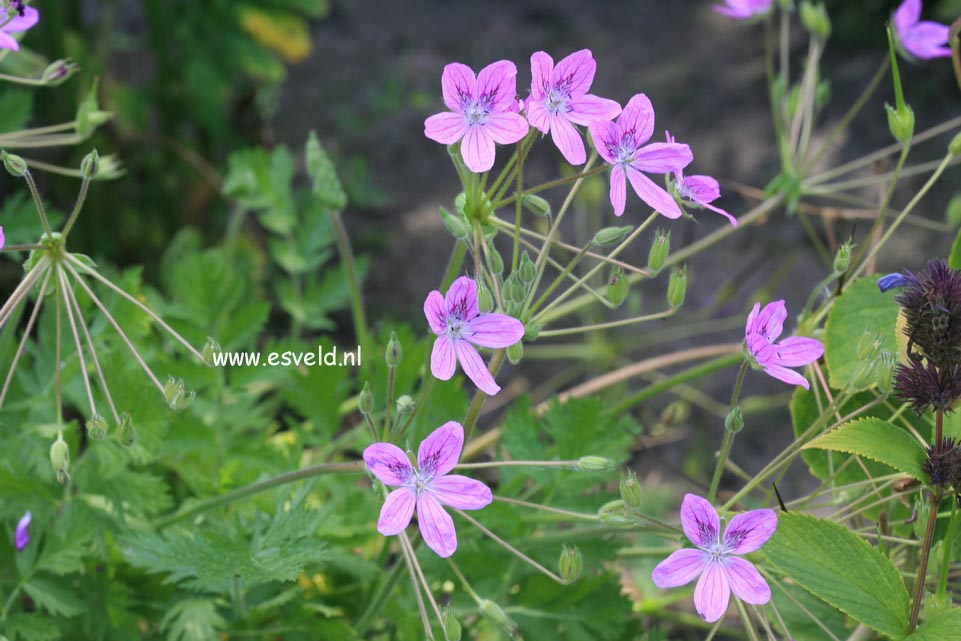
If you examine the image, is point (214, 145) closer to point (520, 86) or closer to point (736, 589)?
point (520, 86)

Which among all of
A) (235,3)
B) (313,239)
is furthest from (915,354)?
Result: (235,3)

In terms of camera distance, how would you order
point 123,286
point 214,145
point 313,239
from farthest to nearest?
point 214,145
point 313,239
point 123,286

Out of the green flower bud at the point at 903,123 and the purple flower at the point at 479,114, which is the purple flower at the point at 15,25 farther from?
the green flower bud at the point at 903,123

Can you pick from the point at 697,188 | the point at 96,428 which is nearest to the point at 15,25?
the point at 96,428

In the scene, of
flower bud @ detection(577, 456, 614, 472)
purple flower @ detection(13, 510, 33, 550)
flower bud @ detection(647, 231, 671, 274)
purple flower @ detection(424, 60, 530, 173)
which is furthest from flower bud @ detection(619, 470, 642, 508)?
purple flower @ detection(13, 510, 33, 550)

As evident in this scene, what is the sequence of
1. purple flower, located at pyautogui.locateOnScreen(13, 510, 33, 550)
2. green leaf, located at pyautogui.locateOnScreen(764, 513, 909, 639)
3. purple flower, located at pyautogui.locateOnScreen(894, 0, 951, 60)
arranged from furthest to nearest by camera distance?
purple flower, located at pyautogui.locateOnScreen(894, 0, 951, 60) < purple flower, located at pyautogui.locateOnScreen(13, 510, 33, 550) < green leaf, located at pyautogui.locateOnScreen(764, 513, 909, 639)

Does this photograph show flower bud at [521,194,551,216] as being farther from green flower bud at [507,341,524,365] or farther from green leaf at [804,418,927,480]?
green leaf at [804,418,927,480]
